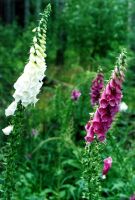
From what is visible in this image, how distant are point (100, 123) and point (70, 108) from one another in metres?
2.16

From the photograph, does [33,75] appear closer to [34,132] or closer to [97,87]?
[97,87]

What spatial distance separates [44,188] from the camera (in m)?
5.75

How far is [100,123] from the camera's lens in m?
3.47

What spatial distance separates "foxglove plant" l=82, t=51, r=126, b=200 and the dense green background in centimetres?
91

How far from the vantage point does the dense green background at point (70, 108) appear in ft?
17.4

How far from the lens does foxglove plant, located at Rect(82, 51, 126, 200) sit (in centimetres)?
338

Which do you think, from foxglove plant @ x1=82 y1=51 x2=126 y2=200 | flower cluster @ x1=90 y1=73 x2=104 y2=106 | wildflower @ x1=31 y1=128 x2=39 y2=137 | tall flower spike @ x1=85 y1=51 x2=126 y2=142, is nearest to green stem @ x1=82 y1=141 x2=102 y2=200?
foxglove plant @ x1=82 y1=51 x2=126 y2=200

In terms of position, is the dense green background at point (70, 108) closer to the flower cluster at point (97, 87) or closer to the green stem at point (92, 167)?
the flower cluster at point (97, 87)

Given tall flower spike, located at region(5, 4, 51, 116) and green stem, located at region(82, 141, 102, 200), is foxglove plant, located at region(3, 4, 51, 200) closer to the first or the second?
tall flower spike, located at region(5, 4, 51, 116)

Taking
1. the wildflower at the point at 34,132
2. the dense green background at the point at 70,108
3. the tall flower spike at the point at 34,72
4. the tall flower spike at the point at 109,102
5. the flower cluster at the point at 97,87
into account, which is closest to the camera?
the tall flower spike at the point at 109,102

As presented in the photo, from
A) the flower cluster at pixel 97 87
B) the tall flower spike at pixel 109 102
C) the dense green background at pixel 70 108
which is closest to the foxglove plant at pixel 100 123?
the tall flower spike at pixel 109 102

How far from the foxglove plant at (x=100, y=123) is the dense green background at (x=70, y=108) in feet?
2.98

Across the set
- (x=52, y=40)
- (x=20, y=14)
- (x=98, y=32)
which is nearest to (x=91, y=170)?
(x=98, y=32)

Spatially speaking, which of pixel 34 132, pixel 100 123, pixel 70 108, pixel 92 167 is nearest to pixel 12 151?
pixel 92 167
